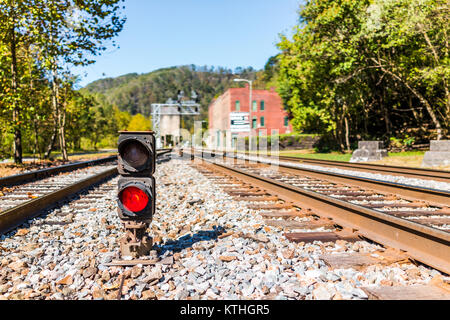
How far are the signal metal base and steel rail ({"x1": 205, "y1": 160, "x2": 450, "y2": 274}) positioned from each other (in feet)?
7.61

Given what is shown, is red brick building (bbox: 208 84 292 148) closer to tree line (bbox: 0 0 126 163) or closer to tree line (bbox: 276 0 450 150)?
tree line (bbox: 276 0 450 150)

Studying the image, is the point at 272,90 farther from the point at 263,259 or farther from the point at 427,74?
the point at 263,259

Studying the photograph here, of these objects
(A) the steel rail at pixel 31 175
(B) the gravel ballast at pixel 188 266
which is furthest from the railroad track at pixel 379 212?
(A) the steel rail at pixel 31 175

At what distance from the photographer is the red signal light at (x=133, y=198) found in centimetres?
297

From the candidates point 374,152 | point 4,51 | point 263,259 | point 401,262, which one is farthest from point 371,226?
point 374,152

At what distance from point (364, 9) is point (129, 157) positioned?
1964cm

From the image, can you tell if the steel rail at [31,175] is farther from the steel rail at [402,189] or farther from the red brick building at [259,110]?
the red brick building at [259,110]

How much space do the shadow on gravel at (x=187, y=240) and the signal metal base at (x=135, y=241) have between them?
0.71 feet

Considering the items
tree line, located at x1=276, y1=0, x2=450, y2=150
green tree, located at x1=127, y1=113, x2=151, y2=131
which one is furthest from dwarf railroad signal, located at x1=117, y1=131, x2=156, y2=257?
green tree, located at x1=127, y1=113, x2=151, y2=131

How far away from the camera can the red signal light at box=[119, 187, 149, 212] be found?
9.76ft

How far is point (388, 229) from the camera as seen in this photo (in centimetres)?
351

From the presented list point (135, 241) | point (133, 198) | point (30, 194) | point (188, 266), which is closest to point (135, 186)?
point (133, 198)

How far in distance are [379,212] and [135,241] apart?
106 inches

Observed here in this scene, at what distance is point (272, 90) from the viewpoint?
64.1m
